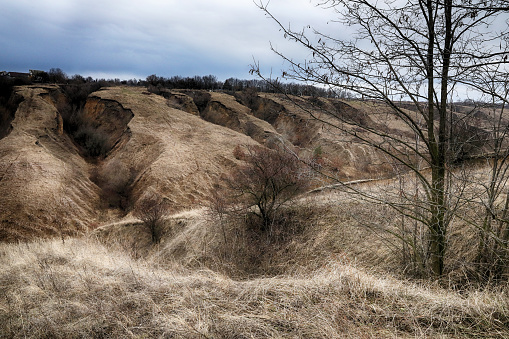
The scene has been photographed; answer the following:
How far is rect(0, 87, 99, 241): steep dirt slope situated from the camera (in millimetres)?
18578

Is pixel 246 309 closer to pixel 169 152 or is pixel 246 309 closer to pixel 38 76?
pixel 169 152

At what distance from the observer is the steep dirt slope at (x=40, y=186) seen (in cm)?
1858

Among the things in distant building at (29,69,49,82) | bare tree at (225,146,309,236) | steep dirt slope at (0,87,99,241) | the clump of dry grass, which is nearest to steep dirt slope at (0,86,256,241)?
steep dirt slope at (0,87,99,241)

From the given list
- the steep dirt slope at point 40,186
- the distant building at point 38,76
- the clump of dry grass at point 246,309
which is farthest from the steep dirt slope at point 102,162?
the clump of dry grass at point 246,309

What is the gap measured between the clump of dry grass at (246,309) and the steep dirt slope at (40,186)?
17988 mm

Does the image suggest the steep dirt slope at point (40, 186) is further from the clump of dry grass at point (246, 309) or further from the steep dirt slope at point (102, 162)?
the clump of dry grass at point (246, 309)

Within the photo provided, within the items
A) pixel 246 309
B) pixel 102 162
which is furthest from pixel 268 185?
pixel 102 162

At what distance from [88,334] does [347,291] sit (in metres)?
2.75

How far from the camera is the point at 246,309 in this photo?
10.1ft

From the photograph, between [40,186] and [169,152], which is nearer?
[40,186]

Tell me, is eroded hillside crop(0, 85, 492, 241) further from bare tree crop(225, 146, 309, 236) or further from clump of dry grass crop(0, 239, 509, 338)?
clump of dry grass crop(0, 239, 509, 338)

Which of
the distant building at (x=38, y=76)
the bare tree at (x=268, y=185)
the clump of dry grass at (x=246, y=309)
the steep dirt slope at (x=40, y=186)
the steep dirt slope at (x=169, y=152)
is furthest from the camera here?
the distant building at (x=38, y=76)

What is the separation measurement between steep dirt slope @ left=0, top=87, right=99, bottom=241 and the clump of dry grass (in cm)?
1799

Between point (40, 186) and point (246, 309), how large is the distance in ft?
76.4
